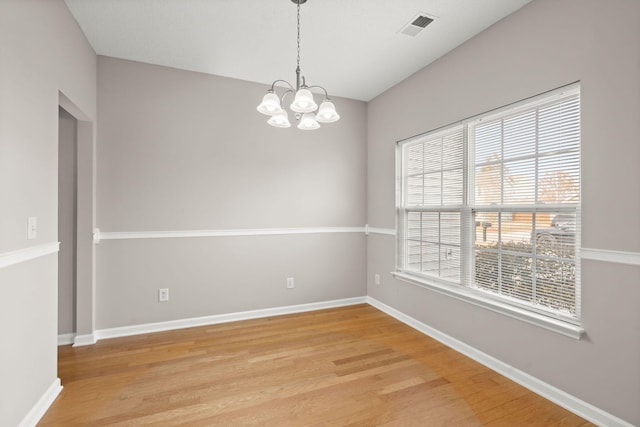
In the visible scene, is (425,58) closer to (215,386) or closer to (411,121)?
(411,121)

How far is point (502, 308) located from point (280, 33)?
9.34 feet

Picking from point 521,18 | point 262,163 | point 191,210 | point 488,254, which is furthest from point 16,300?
point 521,18

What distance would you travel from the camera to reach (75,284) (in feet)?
9.40

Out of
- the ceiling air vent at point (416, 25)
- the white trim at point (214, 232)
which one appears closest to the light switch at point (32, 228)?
the white trim at point (214, 232)

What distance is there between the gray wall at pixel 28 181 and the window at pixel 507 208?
3091mm

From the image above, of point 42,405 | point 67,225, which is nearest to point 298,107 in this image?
point 42,405

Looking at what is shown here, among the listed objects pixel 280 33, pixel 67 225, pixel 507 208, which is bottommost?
pixel 67 225

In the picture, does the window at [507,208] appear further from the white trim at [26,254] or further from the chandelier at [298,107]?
the white trim at [26,254]

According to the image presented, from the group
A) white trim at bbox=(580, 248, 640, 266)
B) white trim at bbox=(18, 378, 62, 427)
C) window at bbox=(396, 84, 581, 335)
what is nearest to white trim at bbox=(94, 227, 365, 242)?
window at bbox=(396, 84, 581, 335)

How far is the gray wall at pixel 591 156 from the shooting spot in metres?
1.65

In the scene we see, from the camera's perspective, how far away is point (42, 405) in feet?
6.11

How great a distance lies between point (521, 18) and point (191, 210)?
11.0ft

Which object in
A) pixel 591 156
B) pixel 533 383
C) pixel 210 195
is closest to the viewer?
pixel 591 156

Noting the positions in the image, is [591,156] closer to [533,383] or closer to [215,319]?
[533,383]
